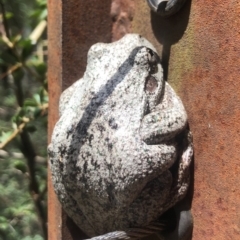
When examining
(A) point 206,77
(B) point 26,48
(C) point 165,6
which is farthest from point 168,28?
(B) point 26,48

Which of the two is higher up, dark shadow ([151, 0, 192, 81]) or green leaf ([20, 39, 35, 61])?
dark shadow ([151, 0, 192, 81])

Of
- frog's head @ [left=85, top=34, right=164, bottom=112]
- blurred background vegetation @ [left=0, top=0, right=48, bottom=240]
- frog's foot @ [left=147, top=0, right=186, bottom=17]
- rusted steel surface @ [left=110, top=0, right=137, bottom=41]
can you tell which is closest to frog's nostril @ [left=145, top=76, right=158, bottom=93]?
frog's head @ [left=85, top=34, right=164, bottom=112]

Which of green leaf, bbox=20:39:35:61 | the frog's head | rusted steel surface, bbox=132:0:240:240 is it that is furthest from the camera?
green leaf, bbox=20:39:35:61

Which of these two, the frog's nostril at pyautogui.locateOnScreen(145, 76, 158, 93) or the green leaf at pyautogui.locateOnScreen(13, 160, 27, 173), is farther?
the green leaf at pyautogui.locateOnScreen(13, 160, 27, 173)

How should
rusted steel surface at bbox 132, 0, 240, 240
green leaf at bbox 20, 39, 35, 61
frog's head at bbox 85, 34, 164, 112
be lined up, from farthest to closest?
green leaf at bbox 20, 39, 35, 61, frog's head at bbox 85, 34, 164, 112, rusted steel surface at bbox 132, 0, 240, 240

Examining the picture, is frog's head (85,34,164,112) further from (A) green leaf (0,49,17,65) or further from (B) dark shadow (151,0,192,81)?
(A) green leaf (0,49,17,65)

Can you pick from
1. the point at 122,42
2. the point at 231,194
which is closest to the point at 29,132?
the point at 122,42
